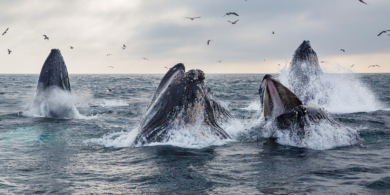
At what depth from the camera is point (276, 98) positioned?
8445 mm

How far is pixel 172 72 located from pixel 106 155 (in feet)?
7.60

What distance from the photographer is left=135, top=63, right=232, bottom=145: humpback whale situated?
25.1ft

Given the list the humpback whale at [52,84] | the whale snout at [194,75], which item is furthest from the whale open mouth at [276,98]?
the humpback whale at [52,84]

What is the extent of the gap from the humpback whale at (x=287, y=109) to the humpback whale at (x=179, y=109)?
1425mm

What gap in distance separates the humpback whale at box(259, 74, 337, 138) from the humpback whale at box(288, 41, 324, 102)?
582 centimetres

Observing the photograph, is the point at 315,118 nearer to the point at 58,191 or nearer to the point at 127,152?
the point at 127,152

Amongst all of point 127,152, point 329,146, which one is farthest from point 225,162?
point 329,146

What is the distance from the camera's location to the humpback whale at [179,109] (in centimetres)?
764

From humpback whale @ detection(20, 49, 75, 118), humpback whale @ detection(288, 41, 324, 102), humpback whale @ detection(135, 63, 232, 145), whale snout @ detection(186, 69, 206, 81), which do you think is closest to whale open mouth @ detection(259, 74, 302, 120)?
humpback whale @ detection(135, 63, 232, 145)

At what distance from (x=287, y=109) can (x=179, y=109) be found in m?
2.49

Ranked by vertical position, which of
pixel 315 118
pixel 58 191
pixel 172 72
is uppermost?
pixel 172 72

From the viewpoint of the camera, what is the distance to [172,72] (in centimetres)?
825

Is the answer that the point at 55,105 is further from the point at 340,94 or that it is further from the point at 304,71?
the point at 340,94

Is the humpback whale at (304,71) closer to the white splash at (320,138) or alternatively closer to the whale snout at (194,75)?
the white splash at (320,138)
